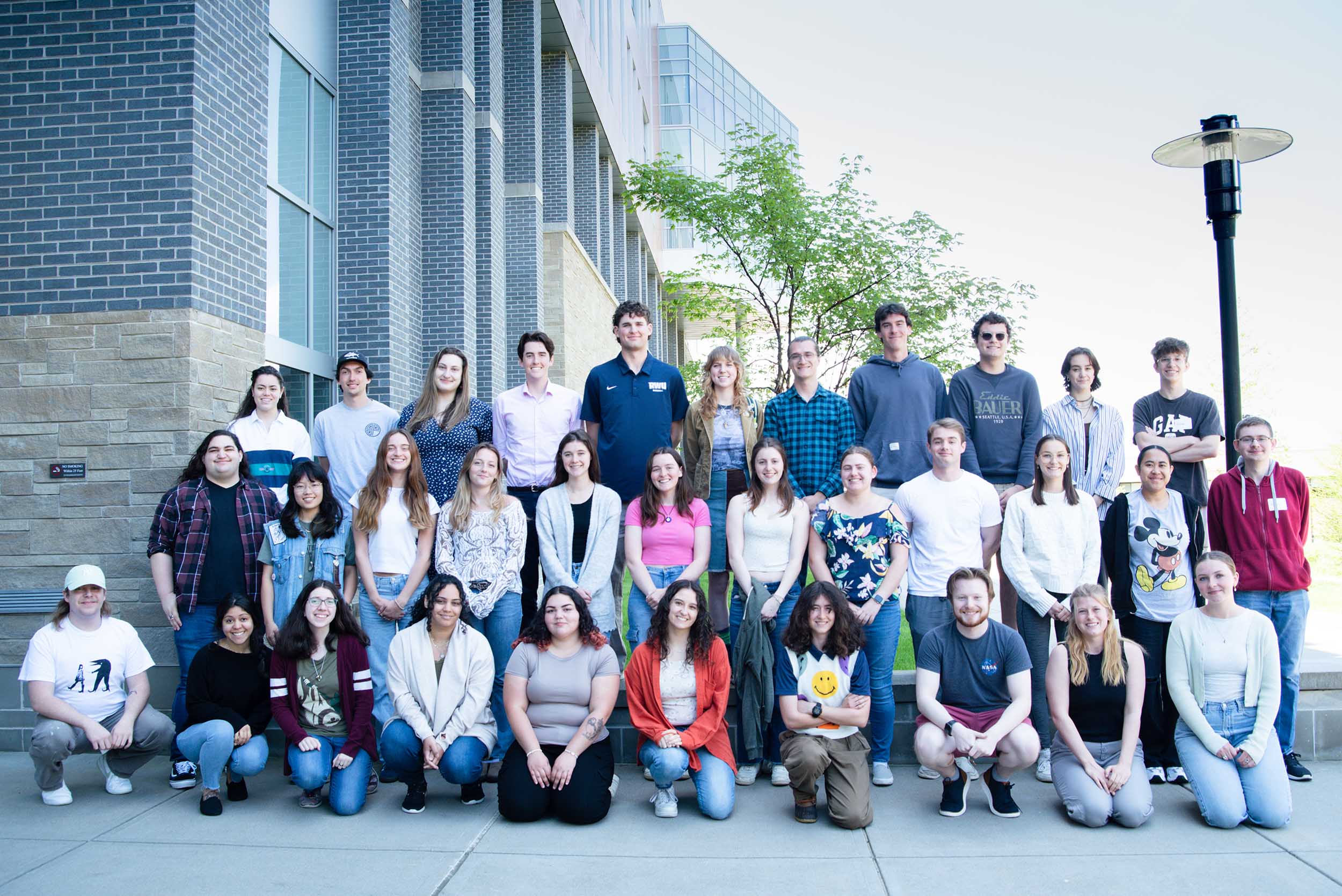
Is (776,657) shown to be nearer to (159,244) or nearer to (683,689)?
(683,689)

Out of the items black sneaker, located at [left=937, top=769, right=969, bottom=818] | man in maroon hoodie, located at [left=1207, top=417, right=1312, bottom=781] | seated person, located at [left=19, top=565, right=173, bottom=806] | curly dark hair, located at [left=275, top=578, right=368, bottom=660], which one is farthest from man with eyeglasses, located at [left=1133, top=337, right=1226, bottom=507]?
seated person, located at [left=19, top=565, right=173, bottom=806]

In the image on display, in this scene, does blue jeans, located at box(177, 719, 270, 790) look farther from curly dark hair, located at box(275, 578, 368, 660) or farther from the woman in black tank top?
the woman in black tank top

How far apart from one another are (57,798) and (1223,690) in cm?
626

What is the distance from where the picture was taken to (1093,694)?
5012 millimetres

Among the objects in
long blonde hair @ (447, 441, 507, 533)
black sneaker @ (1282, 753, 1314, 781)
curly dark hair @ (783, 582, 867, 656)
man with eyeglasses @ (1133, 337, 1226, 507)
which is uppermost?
man with eyeglasses @ (1133, 337, 1226, 507)

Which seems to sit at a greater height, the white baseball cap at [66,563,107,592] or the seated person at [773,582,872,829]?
the white baseball cap at [66,563,107,592]

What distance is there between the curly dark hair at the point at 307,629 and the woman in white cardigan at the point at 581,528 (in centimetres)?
114

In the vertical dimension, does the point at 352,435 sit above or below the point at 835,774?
above

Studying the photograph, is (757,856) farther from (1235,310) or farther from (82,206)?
(82,206)

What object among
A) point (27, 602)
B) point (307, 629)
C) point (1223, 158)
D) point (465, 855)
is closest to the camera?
point (465, 855)

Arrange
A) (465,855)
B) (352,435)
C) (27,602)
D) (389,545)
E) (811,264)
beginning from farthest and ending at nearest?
(811,264) < (27,602) < (352,435) < (389,545) < (465,855)

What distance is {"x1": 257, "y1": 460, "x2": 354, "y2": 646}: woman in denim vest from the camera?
5.72 meters

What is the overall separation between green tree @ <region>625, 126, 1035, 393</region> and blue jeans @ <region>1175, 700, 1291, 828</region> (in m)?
10.2

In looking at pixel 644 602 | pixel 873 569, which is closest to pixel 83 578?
pixel 644 602
